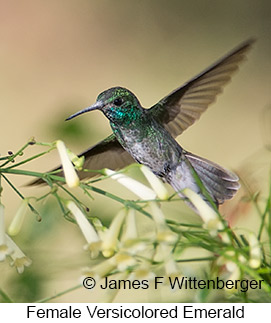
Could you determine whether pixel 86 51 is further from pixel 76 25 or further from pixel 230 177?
pixel 230 177

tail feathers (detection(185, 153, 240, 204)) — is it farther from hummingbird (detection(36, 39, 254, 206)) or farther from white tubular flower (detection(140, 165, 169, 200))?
white tubular flower (detection(140, 165, 169, 200))

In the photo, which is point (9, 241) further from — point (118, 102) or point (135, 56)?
point (135, 56)

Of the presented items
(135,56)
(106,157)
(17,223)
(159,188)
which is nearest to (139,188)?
(159,188)

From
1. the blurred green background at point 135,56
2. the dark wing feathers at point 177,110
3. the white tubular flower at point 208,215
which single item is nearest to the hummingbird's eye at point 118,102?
the dark wing feathers at point 177,110

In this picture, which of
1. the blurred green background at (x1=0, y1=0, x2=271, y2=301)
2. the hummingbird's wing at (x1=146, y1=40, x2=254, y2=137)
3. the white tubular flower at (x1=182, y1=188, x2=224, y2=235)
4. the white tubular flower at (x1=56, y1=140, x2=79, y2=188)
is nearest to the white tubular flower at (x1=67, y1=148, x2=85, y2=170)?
the white tubular flower at (x1=56, y1=140, x2=79, y2=188)

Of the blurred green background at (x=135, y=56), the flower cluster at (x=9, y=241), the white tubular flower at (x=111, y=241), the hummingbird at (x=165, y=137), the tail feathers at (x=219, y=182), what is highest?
the blurred green background at (x=135, y=56)

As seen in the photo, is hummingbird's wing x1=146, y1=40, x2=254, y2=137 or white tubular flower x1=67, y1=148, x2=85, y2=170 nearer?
white tubular flower x1=67, y1=148, x2=85, y2=170

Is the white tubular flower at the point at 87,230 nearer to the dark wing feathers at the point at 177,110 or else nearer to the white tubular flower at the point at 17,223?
the white tubular flower at the point at 17,223
